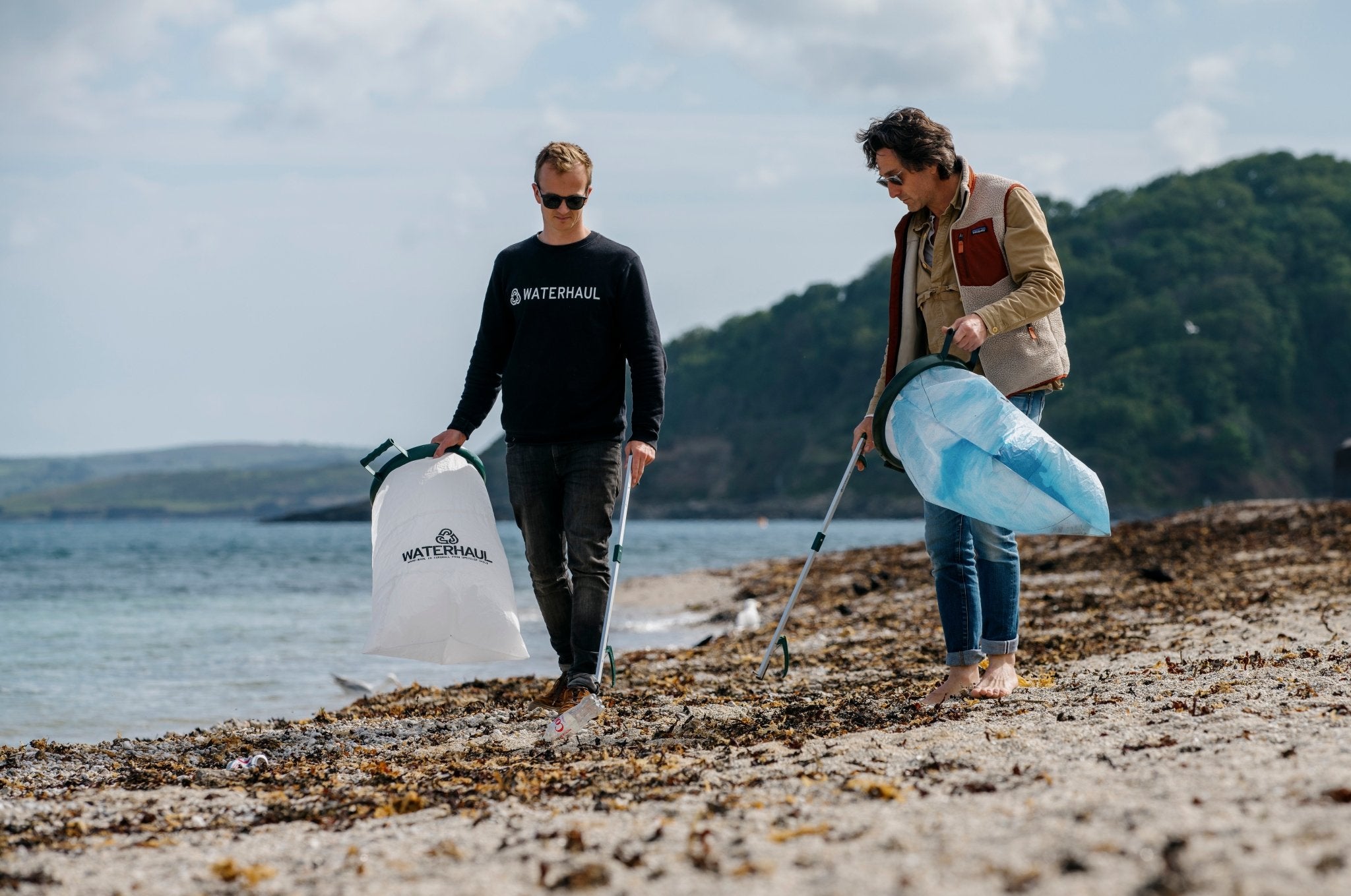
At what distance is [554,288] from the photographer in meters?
4.70

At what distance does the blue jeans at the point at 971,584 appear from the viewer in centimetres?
445

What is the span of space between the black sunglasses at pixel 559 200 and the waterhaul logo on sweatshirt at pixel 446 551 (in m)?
1.34

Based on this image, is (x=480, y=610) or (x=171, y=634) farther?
(x=171, y=634)

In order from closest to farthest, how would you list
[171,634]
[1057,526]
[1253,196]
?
[1057,526]
[171,634]
[1253,196]

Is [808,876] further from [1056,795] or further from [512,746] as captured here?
[512,746]

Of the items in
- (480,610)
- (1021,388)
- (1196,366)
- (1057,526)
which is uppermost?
(1196,366)

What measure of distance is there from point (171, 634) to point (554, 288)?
10735 millimetres

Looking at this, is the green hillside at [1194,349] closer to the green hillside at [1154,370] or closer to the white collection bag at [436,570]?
the green hillside at [1154,370]

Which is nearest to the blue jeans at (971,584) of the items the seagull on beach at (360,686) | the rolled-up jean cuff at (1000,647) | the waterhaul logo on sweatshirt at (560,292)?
the rolled-up jean cuff at (1000,647)

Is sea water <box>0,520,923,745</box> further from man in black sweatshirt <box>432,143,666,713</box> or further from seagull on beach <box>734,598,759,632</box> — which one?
man in black sweatshirt <box>432,143,666,713</box>

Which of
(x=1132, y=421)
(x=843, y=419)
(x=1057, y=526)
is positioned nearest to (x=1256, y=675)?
(x=1057, y=526)

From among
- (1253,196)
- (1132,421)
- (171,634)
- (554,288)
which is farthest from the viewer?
(1253,196)

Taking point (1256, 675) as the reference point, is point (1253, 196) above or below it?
above

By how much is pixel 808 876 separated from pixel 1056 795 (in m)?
0.74
